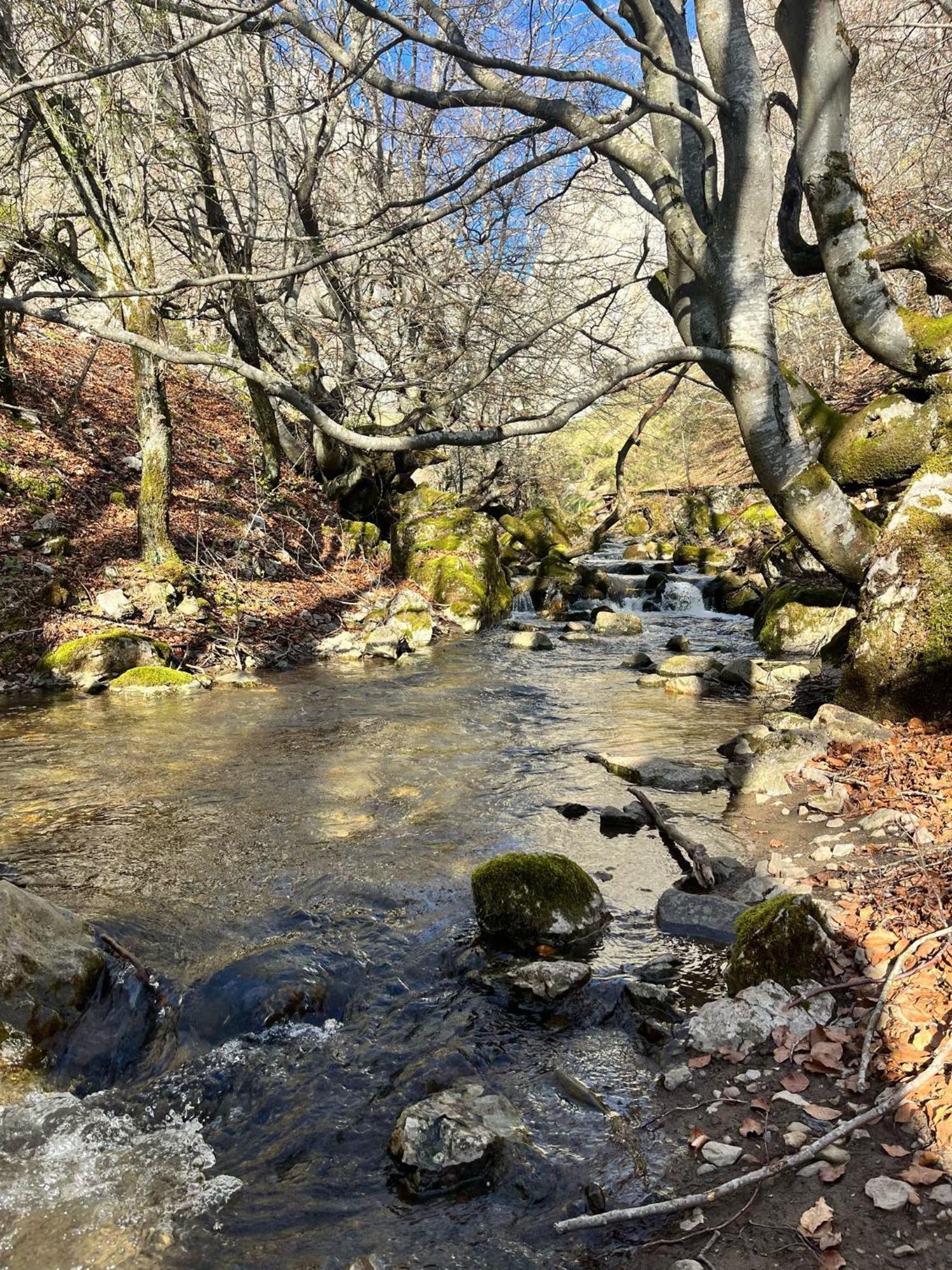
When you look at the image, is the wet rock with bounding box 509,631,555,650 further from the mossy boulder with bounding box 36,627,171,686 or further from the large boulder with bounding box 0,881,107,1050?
the large boulder with bounding box 0,881,107,1050

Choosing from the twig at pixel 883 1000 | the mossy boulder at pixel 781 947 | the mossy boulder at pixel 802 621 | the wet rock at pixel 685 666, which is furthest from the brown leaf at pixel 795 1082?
the mossy boulder at pixel 802 621

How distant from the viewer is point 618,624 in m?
14.5

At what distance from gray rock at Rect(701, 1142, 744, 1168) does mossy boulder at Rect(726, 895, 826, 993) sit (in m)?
0.81

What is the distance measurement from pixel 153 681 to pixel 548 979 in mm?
7156

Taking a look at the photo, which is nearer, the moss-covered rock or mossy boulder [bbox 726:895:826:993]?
mossy boulder [bbox 726:895:826:993]

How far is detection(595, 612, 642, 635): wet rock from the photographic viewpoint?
14.3m

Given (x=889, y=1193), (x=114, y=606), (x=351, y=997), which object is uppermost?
(x=114, y=606)

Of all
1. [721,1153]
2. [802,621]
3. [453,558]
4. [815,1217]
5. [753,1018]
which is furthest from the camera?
[453,558]

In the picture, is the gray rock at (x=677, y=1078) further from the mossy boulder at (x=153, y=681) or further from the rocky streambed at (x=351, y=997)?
the mossy boulder at (x=153, y=681)

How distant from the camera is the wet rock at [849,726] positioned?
548 centimetres

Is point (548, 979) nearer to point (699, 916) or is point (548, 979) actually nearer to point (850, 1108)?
point (699, 916)

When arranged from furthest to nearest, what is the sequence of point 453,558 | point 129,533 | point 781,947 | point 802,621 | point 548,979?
point 453,558, point 129,533, point 802,621, point 548,979, point 781,947

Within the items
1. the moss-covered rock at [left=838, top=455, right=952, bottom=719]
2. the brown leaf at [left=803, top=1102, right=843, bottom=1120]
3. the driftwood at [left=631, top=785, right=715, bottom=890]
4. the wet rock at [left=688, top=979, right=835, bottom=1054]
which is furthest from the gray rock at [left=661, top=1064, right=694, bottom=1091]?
the moss-covered rock at [left=838, top=455, right=952, bottom=719]

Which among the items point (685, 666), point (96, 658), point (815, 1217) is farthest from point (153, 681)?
point (815, 1217)
